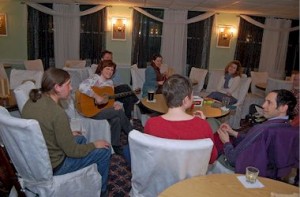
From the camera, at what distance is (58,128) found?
5.96 ft

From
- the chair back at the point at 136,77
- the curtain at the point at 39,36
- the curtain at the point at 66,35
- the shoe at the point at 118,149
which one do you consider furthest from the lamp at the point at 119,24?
the shoe at the point at 118,149

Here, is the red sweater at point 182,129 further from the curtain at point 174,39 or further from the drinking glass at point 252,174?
the curtain at point 174,39

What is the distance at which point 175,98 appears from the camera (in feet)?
5.58

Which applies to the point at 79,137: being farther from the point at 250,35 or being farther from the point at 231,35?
the point at 250,35

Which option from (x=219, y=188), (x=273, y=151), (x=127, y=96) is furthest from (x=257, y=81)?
(x=219, y=188)

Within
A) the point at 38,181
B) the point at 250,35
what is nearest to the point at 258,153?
the point at 38,181

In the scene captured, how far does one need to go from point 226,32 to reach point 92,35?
3327 mm

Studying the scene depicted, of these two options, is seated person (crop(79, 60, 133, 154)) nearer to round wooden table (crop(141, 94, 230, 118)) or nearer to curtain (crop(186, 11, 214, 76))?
round wooden table (crop(141, 94, 230, 118))

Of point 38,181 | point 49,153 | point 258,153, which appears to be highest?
point 258,153

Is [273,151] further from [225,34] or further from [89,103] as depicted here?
[225,34]

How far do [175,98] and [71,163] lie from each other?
3.16 feet

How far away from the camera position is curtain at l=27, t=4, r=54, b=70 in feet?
20.8

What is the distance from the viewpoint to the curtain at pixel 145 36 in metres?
6.46

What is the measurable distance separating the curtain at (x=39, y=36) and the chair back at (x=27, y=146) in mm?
5149
